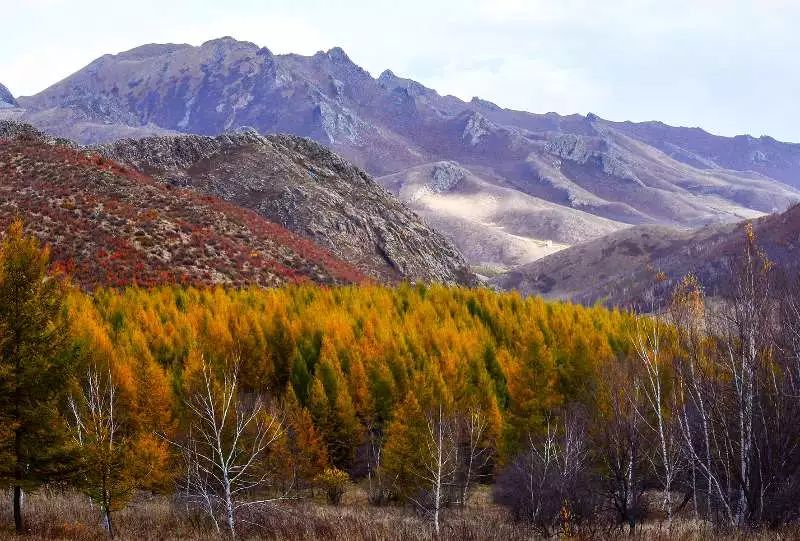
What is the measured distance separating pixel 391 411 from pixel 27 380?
26187 mm

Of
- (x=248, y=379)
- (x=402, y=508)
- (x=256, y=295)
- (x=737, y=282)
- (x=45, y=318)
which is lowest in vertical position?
(x=402, y=508)

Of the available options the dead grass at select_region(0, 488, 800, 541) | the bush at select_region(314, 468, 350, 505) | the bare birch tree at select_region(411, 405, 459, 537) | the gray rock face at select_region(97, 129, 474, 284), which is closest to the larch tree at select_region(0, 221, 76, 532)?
the dead grass at select_region(0, 488, 800, 541)

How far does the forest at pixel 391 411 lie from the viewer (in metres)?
18.9

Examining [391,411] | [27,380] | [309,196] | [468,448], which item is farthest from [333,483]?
[309,196]

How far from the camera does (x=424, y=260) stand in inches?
3686

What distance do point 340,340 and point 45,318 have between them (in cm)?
2902

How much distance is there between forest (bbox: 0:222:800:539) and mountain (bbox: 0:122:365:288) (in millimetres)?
4987

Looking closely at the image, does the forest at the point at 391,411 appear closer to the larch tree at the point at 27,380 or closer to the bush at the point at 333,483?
the larch tree at the point at 27,380

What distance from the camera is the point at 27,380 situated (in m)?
18.8

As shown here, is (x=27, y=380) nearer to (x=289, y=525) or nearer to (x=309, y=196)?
(x=289, y=525)

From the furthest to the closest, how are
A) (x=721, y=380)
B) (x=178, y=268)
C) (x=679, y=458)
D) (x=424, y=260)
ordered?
(x=424, y=260), (x=178, y=268), (x=679, y=458), (x=721, y=380)

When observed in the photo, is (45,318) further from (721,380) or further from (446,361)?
(446,361)

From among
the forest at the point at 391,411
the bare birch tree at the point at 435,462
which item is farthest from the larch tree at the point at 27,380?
the bare birch tree at the point at 435,462

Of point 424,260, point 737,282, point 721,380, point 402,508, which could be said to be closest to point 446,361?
point 402,508
